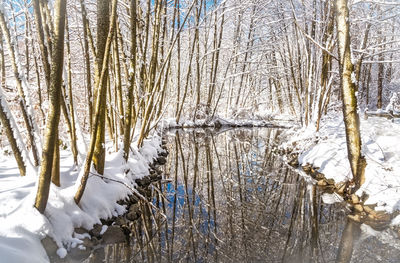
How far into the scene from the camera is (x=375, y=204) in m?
4.80

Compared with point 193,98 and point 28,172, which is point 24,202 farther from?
point 193,98

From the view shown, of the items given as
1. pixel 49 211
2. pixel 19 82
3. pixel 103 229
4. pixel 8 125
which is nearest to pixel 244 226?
pixel 103 229

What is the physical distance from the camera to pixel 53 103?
3227 mm

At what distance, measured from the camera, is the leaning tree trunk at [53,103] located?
3131 mm

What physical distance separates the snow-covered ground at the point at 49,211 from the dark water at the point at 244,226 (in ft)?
1.72

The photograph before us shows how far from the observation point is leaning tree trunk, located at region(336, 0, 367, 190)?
5.19 metres

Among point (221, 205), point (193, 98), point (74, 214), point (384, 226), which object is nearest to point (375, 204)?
point (384, 226)

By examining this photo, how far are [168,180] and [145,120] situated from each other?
1749 millimetres

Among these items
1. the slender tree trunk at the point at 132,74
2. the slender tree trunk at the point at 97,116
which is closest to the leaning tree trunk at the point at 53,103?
the slender tree trunk at the point at 97,116

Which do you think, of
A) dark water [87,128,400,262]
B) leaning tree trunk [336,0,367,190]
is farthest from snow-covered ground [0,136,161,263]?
leaning tree trunk [336,0,367,190]

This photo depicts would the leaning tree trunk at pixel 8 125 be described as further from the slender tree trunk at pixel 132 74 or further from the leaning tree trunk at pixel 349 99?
the leaning tree trunk at pixel 349 99

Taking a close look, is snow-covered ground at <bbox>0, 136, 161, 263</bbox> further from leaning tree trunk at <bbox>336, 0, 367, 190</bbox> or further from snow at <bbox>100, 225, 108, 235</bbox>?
leaning tree trunk at <bbox>336, 0, 367, 190</bbox>

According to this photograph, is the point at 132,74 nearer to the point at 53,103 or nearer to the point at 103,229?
the point at 53,103

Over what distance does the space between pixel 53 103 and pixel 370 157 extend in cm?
585
